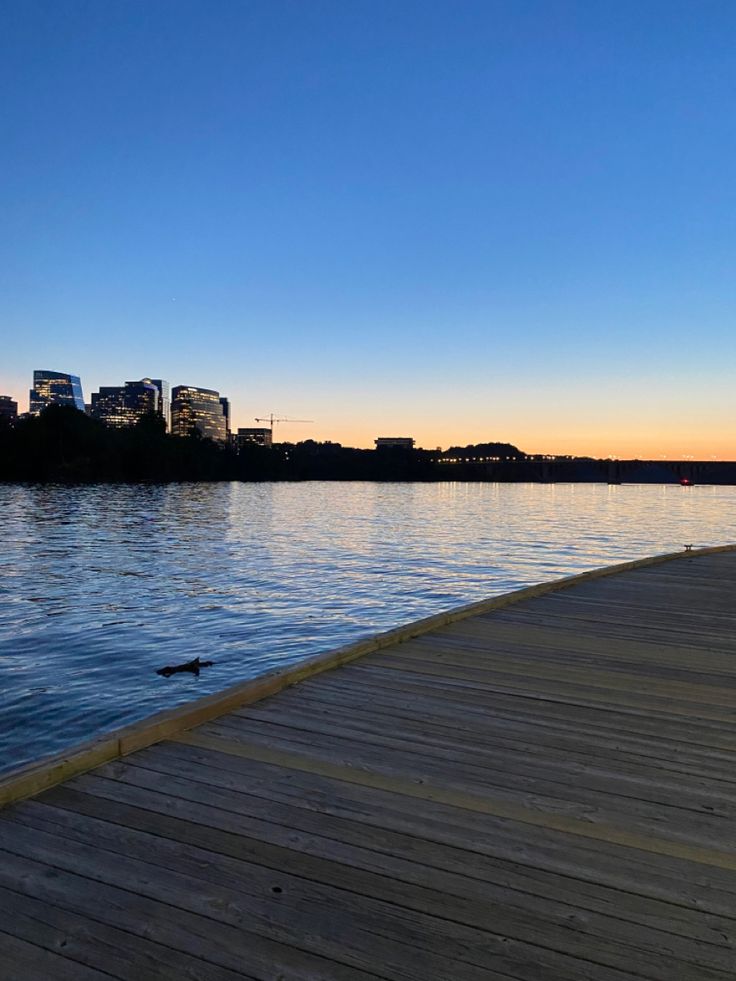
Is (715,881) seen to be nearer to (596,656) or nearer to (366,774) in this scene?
(366,774)

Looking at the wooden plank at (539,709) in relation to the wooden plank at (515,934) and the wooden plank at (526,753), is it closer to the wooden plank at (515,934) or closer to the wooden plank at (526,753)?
the wooden plank at (526,753)

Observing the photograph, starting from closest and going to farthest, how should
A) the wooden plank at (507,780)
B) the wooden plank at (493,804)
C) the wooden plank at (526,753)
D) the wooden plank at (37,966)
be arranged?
the wooden plank at (37,966)
the wooden plank at (493,804)
the wooden plank at (507,780)
the wooden plank at (526,753)

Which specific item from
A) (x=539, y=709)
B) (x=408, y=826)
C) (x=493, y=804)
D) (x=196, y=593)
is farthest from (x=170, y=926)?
(x=196, y=593)

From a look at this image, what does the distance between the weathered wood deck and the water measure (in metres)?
4.19

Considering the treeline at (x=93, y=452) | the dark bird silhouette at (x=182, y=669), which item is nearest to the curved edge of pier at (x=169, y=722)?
the dark bird silhouette at (x=182, y=669)

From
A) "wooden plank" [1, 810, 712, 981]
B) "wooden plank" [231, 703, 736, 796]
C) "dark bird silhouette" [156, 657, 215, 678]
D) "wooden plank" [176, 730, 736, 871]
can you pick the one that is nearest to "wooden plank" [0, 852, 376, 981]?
"wooden plank" [1, 810, 712, 981]

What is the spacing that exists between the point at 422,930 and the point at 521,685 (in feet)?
10.6

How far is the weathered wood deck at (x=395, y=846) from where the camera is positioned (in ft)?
7.74

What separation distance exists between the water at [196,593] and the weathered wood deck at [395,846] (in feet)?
13.7

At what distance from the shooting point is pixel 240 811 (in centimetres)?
330

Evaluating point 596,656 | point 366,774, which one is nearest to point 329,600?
point 596,656

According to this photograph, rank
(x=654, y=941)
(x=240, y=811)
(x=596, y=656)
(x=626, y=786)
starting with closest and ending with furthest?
1. (x=654, y=941)
2. (x=240, y=811)
3. (x=626, y=786)
4. (x=596, y=656)

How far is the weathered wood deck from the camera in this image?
2359mm

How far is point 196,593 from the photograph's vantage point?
17.4 m
